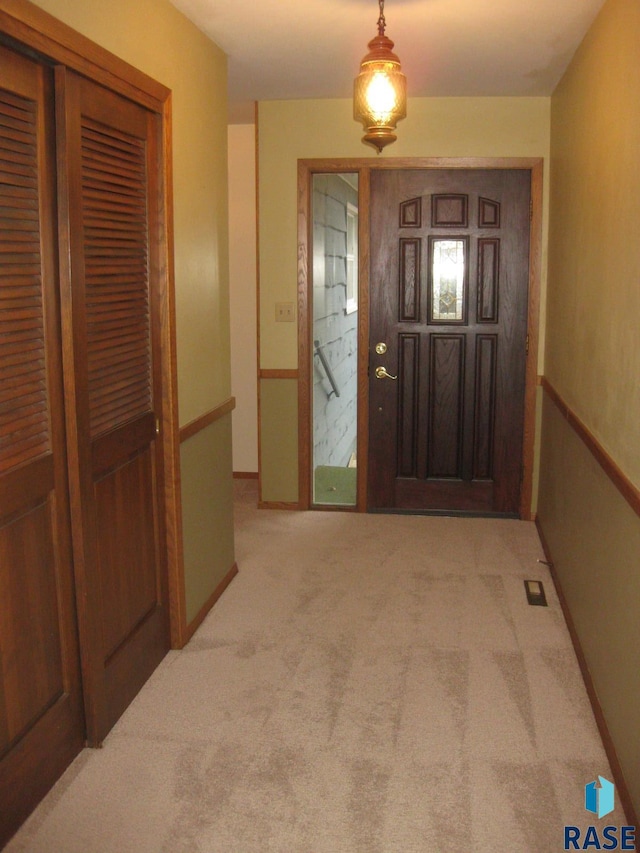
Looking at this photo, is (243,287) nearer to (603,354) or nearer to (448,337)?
(448,337)

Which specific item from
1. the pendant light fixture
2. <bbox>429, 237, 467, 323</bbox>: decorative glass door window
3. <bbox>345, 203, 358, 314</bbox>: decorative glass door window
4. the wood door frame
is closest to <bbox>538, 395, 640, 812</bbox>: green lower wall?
the wood door frame

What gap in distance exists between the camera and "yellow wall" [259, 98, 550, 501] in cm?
447

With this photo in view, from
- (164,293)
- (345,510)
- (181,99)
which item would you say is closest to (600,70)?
(181,99)

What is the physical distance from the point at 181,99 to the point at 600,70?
1.50 metres

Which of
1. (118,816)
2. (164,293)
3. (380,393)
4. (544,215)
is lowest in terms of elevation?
(118,816)

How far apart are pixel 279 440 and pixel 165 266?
2097 millimetres

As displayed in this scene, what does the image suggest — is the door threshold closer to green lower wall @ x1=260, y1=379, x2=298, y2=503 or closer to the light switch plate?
green lower wall @ x1=260, y1=379, x2=298, y2=503

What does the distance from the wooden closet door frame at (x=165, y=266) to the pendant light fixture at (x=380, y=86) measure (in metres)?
0.67

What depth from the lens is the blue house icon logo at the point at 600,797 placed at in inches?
85.4

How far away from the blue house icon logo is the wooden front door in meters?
2.57

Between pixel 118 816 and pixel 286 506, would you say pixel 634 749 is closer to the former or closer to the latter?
pixel 118 816

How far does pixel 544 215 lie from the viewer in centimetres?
451

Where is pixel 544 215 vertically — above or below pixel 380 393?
above

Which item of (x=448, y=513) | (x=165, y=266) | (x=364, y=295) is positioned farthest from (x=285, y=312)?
(x=165, y=266)
